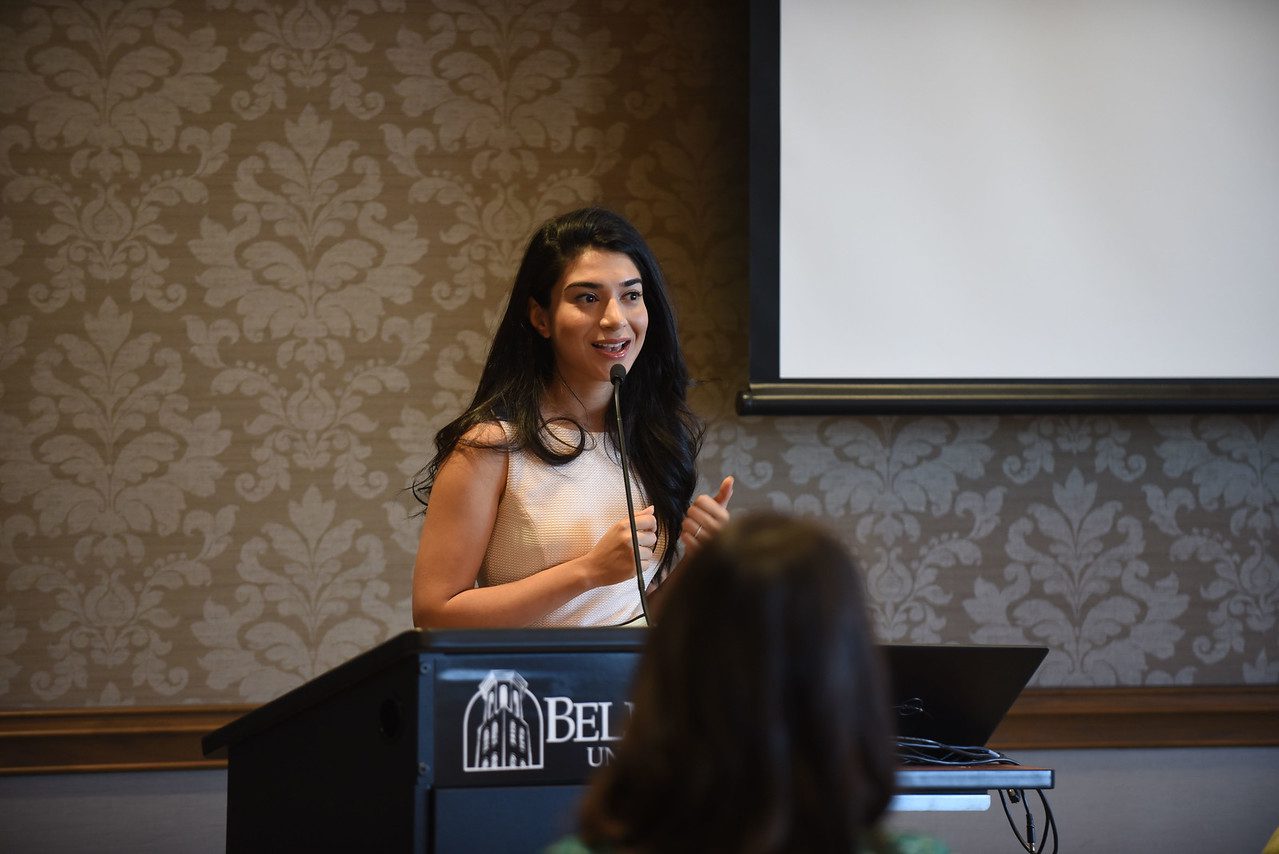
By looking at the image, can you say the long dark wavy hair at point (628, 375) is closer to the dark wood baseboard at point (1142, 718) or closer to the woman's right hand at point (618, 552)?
the woman's right hand at point (618, 552)

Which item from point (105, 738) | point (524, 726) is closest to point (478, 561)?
point (524, 726)

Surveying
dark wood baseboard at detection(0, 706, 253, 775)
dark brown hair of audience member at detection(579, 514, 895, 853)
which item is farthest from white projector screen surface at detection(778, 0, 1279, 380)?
dark brown hair of audience member at detection(579, 514, 895, 853)

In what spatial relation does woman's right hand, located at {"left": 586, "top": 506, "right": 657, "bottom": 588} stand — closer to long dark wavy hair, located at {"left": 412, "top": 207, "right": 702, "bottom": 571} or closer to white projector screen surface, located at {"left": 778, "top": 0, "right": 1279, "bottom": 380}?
long dark wavy hair, located at {"left": 412, "top": 207, "right": 702, "bottom": 571}

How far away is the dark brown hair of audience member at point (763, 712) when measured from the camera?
2.32ft

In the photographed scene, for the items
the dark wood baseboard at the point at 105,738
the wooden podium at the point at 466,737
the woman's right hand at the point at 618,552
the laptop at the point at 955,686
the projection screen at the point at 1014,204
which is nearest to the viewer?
the wooden podium at the point at 466,737

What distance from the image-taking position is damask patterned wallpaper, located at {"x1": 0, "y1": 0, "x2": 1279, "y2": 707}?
2799mm

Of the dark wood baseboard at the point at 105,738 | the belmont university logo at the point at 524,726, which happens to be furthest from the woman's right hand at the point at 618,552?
the dark wood baseboard at the point at 105,738

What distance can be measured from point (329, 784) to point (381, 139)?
1.89 m

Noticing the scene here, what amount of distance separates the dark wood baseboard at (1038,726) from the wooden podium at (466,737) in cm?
155

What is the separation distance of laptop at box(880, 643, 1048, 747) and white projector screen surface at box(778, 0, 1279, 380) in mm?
1317

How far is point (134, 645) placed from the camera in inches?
110

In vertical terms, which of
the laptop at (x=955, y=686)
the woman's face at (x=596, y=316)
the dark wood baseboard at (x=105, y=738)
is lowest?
the dark wood baseboard at (x=105, y=738)

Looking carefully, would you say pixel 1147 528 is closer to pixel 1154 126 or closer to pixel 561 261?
pixel 1154 126

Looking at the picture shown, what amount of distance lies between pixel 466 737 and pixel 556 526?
0.71m
